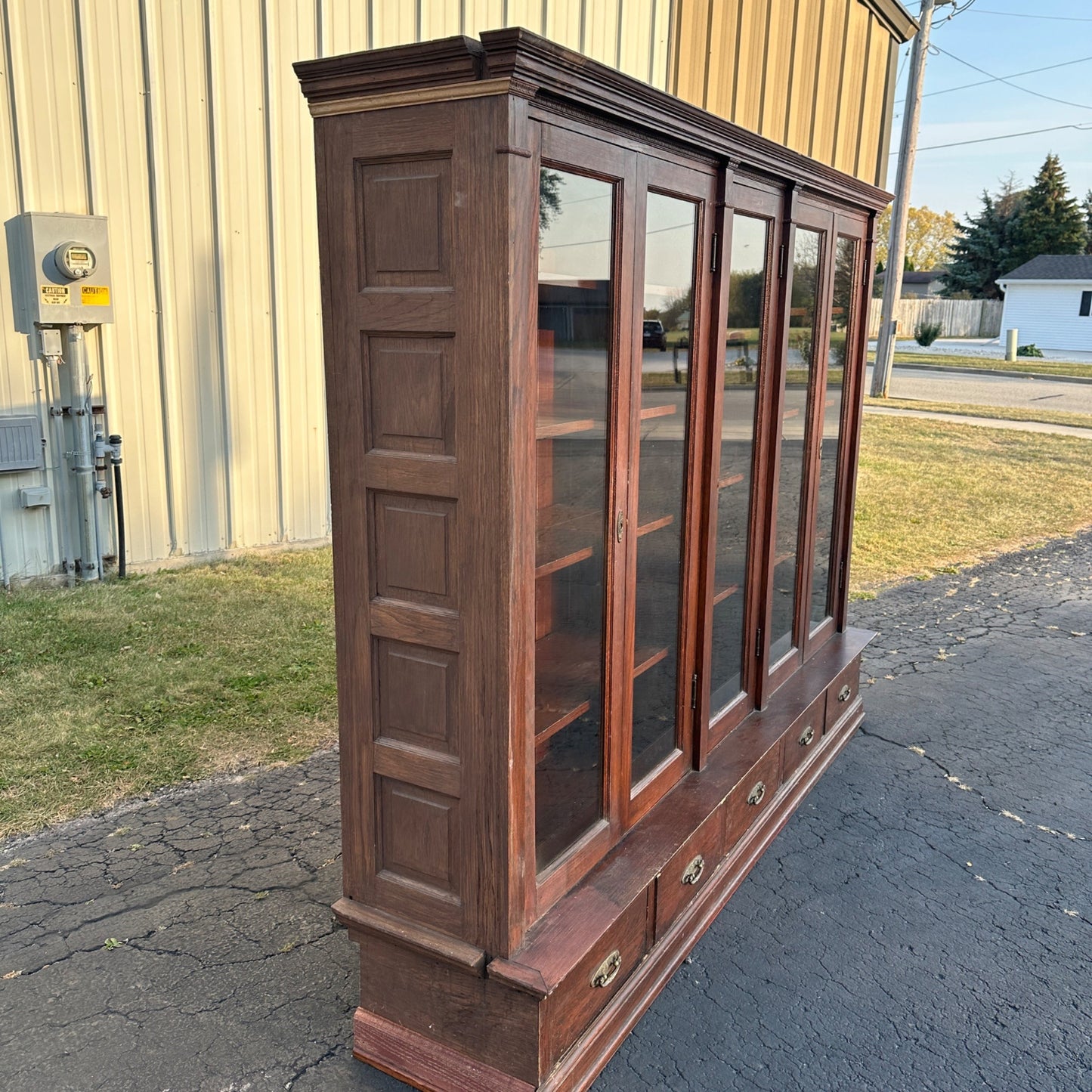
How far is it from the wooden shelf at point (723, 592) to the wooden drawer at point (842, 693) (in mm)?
847

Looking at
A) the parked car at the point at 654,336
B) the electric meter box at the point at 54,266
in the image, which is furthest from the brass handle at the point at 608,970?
the electric meter box at the point at 54,266

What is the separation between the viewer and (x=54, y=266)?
490cm

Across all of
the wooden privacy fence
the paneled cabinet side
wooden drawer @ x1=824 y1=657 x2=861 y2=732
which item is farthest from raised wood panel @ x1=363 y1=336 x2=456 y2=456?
the wooden privacy fence

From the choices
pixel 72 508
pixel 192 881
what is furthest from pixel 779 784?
pixel 72 508

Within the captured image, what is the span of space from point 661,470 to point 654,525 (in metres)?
0.15

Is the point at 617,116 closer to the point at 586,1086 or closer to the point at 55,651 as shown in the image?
the point at 586,1086

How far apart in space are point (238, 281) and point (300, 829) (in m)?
3.82

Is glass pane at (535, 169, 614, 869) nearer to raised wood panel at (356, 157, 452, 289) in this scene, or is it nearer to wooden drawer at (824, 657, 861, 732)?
raised wood panel at (356, 157, 452, 289)

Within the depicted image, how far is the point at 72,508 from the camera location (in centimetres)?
532

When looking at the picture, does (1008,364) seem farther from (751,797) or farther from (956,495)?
(751,797)

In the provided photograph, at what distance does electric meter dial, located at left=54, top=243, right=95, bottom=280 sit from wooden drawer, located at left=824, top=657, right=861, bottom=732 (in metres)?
4.16

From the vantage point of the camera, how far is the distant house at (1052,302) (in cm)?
3259

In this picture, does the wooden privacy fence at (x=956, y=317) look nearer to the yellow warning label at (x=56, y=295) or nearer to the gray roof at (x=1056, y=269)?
the gray roof at (x=1056, y=269)

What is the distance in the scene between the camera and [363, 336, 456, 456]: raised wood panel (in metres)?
1.79
